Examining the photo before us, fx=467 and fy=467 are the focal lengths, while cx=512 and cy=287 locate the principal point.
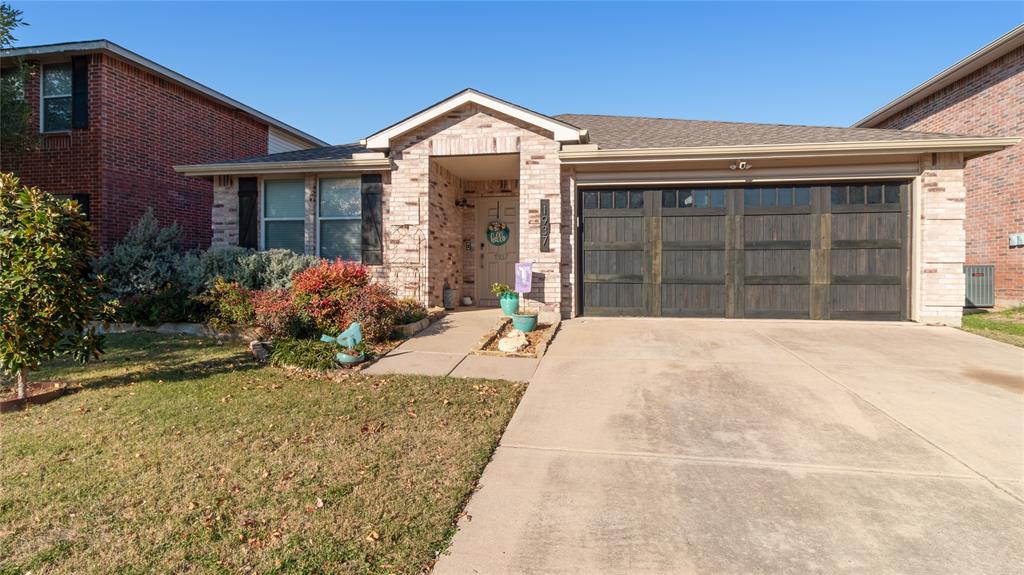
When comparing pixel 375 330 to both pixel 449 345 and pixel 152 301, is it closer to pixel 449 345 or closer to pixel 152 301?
pixel 449 345

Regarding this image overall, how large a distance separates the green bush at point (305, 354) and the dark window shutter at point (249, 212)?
4.69 meters

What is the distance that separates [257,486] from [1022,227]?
15.5 meters

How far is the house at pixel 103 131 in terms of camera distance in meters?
9.80

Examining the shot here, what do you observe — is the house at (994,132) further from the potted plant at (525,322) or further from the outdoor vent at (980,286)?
the potted plant at (525,322)

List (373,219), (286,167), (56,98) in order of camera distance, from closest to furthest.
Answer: (286,167) → (373,219) → (56,98)

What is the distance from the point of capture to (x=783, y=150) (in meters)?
7.71

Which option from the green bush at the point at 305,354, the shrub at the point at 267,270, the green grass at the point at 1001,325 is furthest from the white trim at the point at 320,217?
the green grass at the point at 1001,325

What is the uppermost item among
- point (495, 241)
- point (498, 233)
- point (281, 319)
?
point (498, 233)

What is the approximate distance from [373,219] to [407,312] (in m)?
2.60

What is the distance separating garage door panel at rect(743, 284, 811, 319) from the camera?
8.26 metres

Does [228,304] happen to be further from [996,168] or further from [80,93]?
[996,168]

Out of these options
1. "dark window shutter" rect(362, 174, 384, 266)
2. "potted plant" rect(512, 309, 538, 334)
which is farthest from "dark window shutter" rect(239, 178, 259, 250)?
"potted plant" rect(512, 309, 538, 334)

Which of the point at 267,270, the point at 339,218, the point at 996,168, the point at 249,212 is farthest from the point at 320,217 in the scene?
the point at 996,168

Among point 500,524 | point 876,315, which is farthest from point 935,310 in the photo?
point 500,524
